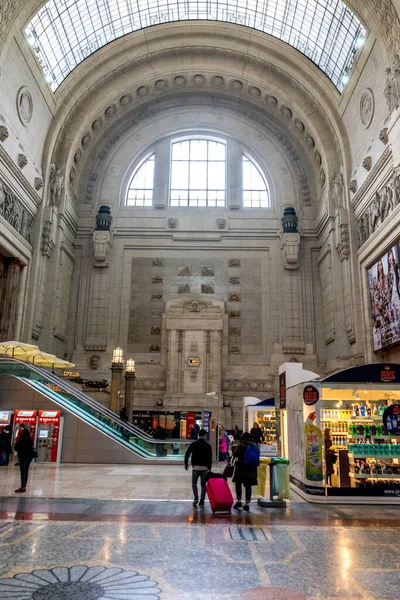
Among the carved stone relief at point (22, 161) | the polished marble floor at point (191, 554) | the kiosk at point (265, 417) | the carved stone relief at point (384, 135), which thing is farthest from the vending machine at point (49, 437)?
the carved stone relief at point (384, 135)

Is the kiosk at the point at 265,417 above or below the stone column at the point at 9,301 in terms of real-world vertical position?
below

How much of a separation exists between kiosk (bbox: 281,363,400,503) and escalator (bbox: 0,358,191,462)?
22.5 feet

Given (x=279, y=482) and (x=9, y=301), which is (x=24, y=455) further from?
(x=9, y=301)

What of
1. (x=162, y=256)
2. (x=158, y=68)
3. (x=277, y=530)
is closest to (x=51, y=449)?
(x=277, y=530)

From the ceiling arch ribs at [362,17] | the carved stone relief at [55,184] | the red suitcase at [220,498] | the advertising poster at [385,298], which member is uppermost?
the ceiling arch ribs at [362,17]

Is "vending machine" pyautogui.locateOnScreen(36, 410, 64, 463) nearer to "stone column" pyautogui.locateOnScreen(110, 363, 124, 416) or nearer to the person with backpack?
"stone column" pyautogui.locateOnScreen(110, 363, 124, 416)

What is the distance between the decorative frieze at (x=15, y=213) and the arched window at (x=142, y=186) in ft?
28.8

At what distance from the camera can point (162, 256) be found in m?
31.5

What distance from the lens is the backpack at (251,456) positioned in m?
8.45

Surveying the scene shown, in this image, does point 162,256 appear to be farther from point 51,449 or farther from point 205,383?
point 51,449

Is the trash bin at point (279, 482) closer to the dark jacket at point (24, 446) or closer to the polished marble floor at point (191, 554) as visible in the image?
the polished marble floor at point (191, 554)

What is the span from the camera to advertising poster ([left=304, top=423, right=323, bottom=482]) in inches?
385

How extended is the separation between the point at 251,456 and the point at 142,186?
27674mm

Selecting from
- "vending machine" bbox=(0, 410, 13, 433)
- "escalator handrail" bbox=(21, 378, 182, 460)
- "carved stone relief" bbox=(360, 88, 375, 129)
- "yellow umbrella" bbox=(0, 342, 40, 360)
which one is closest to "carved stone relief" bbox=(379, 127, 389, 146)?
"carved stone relief" bbox=(360, 88, 375, 129)
